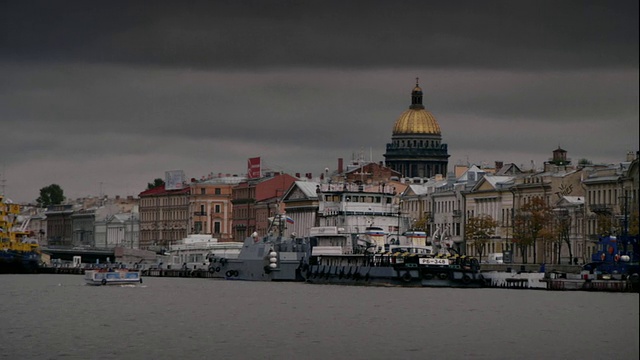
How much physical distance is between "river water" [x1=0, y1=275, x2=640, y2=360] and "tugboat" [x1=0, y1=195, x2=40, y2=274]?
58.4m

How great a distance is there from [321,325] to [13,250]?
3627 inches

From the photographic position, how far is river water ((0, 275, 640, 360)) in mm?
46688

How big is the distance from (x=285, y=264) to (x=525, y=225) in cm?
2380

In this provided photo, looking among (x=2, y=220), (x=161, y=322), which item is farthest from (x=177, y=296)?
(x=2, y=220)

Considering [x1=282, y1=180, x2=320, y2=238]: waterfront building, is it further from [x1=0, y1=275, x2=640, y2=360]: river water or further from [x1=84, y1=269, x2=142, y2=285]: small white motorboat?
[x1=0, y1=275, x2=640, y2=360]: river water

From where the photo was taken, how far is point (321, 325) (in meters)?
57.8

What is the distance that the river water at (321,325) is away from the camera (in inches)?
1838

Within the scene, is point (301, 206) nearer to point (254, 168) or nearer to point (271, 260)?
point (254, 168)

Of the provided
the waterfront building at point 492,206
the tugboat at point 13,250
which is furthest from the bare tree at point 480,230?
the tugboat at point 13,250

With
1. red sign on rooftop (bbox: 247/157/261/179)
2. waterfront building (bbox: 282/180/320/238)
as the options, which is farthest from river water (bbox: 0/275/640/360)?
red sign on rooftop (bbox: 247/157/261/179)

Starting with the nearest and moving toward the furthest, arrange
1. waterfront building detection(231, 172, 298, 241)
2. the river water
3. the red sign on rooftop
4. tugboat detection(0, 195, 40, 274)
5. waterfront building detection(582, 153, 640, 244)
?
the river water → waterfront building detection(582, 153, 640, 244) → tugboat detection(0, 195, 40, 274) → waterfront building detection(231, 172, 298, 241) → the red sign on rooftop

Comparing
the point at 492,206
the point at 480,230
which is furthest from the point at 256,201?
the point at 480,230

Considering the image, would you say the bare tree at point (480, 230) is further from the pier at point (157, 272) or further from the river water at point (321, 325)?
the river water at point (321, 325)

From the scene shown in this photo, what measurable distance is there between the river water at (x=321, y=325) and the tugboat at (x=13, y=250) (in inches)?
2301
